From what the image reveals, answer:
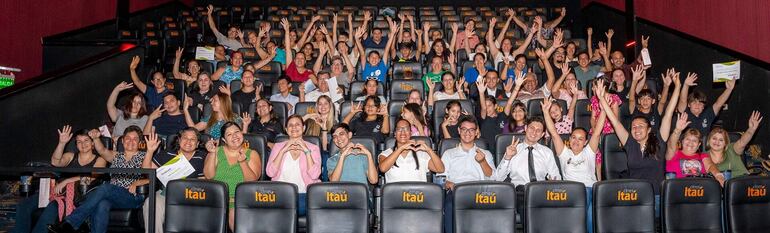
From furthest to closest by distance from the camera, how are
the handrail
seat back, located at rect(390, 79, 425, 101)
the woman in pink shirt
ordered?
seat back, located at rect(390, 79, 425, 101) < the woman in pink shirt < the handrail

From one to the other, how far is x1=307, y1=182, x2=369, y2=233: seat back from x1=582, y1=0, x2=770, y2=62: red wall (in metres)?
5.19

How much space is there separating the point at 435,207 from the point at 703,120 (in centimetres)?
372

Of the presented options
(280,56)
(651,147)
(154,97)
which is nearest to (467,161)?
(651,147)

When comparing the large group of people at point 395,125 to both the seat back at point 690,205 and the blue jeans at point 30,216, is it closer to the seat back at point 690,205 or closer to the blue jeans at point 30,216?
the blue jeans at point 30,216

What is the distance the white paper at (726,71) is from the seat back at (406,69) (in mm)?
3379

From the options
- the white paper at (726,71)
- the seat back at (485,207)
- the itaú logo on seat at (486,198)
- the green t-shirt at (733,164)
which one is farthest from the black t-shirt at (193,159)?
the white paper at (726,71)

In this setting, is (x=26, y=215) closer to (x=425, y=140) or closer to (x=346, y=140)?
(x=346, y=140)

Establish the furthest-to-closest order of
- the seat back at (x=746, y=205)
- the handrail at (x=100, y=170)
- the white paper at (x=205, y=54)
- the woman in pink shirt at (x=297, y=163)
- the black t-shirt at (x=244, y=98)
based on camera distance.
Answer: the white paper at (x=205, y=54) → the black t-shirt at (x=244, y=98) → the woman in pink shirt at (x=297, y=163) → the seat back at (x=746, y=205) → the handrail at (x=100, y=170)

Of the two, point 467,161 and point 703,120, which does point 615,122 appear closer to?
point 467,161

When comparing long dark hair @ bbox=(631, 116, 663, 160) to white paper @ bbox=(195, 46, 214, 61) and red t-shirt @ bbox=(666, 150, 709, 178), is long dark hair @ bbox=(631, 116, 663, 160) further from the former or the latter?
white paper @ bbox=(195, 46, 214, 61)

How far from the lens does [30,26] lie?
9.73 meters

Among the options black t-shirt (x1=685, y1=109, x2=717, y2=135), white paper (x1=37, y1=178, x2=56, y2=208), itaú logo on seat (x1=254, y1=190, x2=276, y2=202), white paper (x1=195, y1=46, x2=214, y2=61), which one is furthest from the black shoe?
black t-shirt (x1=685, y1=109, x2=717, y2=135)

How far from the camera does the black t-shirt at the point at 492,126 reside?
25.6 feet

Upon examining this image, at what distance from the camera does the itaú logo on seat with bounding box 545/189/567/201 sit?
549cm
